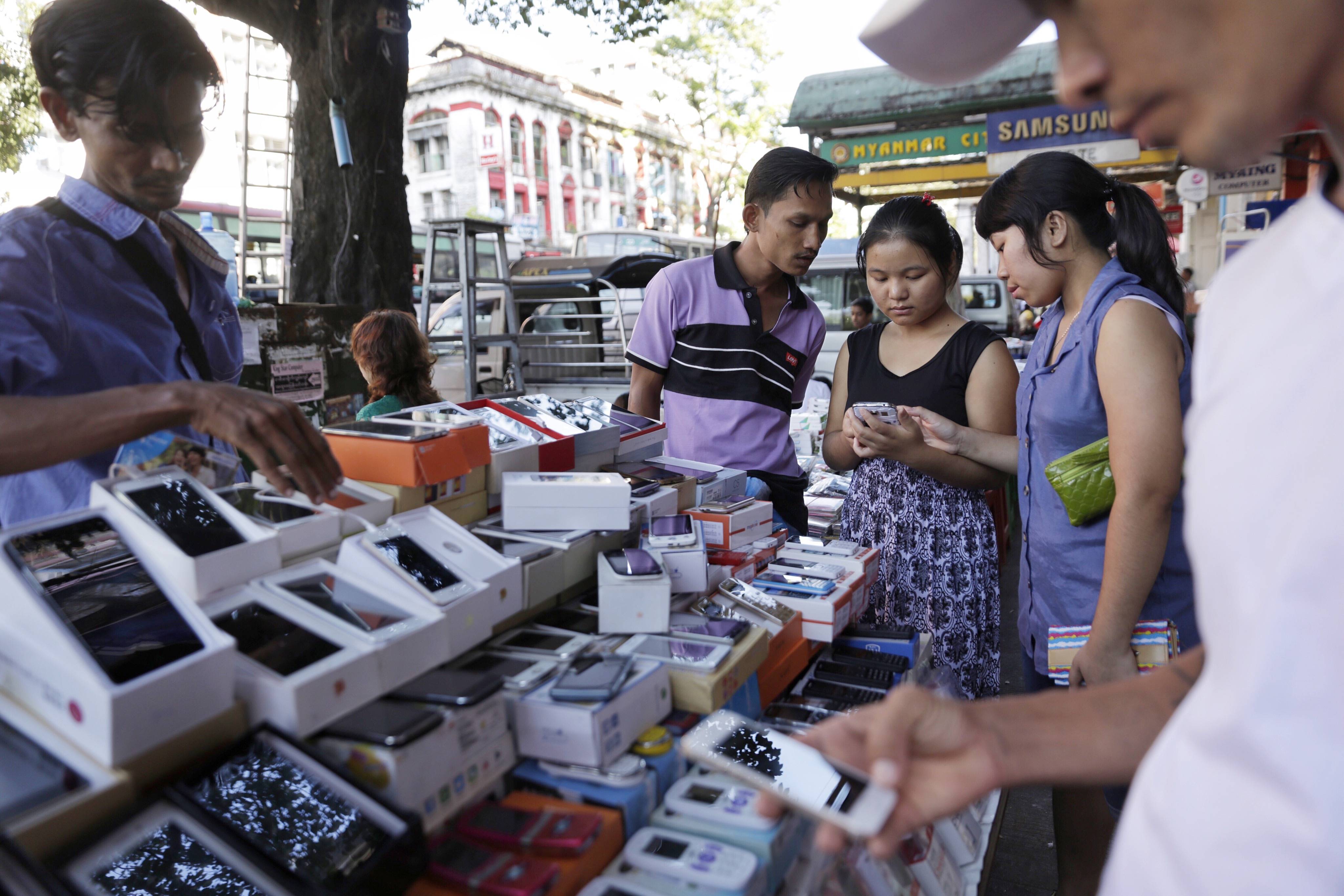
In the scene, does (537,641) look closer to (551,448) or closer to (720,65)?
(551,448)

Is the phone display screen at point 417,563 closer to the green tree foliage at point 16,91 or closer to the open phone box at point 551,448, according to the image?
the open phone box at point 551,448

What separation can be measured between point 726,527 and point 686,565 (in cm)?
29

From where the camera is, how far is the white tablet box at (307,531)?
1299 millimetres

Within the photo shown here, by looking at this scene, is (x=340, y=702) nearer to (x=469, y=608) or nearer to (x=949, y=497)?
(x=469, y=608)

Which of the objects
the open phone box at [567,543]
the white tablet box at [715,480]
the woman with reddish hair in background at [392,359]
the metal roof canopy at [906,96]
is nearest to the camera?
the open phone box at [567,543]

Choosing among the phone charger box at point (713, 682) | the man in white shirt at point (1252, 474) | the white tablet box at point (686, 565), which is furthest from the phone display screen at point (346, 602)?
the man in white shirt at point (1252, 474)

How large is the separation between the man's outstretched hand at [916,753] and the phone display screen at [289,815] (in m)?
0.47

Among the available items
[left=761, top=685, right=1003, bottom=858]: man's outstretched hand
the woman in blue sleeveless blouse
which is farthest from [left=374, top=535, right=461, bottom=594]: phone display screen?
the woman in blue sleeveless blouse

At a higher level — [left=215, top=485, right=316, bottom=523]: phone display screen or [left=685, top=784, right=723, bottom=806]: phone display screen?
[left=215, top=485, right=316, bottom=523]: phone display screen

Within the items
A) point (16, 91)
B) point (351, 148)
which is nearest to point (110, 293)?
point (351, 148)

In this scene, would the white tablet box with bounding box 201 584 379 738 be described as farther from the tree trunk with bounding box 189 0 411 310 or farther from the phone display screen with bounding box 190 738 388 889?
the tree trunk with bounding box 189 0 411 310

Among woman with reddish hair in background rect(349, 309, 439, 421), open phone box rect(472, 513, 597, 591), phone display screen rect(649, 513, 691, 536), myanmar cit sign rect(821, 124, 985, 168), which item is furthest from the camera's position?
myanmar cit sign rect(821, 124, 985, 168)

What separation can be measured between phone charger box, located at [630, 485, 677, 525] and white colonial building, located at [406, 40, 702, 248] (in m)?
24.5

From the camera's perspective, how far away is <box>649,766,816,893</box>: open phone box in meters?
1.14
